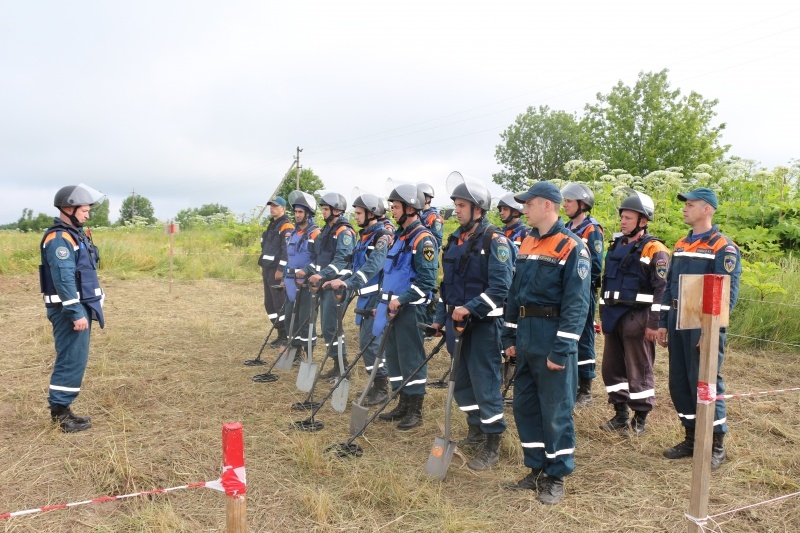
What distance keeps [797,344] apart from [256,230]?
16.3 metres

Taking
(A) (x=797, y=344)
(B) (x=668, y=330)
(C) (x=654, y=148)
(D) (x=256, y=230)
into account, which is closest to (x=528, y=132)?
(C) (x=654, y=148)

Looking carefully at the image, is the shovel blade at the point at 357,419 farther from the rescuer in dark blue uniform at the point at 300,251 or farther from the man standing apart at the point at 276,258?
the man standing apart at the point at 276,258

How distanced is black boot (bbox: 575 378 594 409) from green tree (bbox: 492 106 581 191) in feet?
143

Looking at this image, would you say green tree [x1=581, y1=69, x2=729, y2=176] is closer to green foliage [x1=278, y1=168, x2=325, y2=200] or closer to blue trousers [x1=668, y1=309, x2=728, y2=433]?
green foliage [x1=278, y1=168, x2=325, y2=200]

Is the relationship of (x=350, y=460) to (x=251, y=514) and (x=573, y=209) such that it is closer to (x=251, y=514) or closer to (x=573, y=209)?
(x=251, y=514)

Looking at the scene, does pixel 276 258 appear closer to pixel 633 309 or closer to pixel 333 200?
pixel 333 200

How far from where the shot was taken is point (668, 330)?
480cm

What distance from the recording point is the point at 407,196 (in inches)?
219

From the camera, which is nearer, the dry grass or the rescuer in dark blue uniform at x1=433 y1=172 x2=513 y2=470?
the dry grass

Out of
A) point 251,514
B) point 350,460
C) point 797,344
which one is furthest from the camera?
point 797,344

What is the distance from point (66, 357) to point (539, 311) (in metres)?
4.04

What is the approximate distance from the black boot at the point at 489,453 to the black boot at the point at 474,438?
292 mm

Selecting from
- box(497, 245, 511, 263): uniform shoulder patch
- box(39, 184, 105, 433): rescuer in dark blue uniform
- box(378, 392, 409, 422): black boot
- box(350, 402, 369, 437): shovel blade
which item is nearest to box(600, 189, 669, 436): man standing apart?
box(497, 245, 511, 263): uniform shoulder patch

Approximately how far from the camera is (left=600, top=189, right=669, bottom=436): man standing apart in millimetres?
5160
